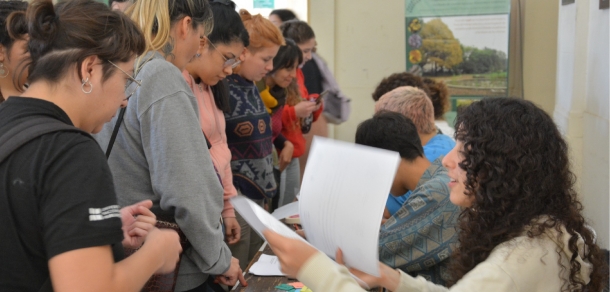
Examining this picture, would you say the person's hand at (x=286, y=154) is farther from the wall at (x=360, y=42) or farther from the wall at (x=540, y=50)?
the wall at (x=540, y=50)

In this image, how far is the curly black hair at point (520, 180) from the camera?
1.53 m

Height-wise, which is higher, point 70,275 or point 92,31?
point 92,31

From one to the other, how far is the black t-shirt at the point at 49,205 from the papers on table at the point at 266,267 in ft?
3.79

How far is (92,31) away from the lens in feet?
4.19

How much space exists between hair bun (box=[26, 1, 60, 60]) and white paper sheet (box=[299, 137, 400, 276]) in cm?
68

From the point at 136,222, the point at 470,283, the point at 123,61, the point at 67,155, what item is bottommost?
the point at 470,283

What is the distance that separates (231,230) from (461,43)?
4097 mm

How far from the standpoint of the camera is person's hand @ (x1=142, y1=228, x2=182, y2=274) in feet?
4.48

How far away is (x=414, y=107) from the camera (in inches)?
127

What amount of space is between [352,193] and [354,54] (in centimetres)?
513

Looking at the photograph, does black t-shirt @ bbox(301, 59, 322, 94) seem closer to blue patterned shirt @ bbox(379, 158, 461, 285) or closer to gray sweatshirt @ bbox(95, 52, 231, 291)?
blue patterned shirt @ bbox(379, 158, 461, 285)

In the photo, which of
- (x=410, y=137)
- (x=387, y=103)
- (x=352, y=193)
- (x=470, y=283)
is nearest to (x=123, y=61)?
(x=352, y=193)

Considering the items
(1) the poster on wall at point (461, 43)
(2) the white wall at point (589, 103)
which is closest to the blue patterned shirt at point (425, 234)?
(2) the white wall at point (589, 103)

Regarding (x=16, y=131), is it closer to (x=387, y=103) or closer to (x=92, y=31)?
(x=92, y=31)
